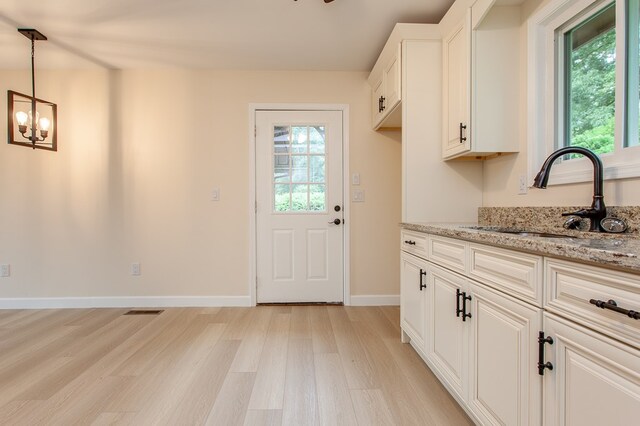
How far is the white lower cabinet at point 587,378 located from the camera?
738mm

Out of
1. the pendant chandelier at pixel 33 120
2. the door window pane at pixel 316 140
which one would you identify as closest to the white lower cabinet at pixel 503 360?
the door window pane at pixel 316 140

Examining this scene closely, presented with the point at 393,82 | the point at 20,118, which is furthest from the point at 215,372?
the point at 20,118

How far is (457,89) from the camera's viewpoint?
2062mm

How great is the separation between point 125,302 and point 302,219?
6.46ft

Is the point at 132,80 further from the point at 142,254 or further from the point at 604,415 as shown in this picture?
the point at 604,415

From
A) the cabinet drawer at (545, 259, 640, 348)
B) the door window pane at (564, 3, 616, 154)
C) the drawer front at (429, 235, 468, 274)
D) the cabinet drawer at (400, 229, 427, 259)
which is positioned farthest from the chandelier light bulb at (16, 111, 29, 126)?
the door window pane at (564, 3, 616, 154)

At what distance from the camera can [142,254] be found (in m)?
3.24

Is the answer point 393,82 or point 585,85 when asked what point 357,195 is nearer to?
point 393,82

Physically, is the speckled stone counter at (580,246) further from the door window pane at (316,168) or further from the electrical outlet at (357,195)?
the door window pane at (316,168)

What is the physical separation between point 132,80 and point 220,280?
7.23 ft

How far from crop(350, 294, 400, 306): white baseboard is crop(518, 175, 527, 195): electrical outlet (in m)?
1.71

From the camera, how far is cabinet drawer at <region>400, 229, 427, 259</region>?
1944 millimetres

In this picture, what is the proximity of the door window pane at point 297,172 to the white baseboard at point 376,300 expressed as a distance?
984mm

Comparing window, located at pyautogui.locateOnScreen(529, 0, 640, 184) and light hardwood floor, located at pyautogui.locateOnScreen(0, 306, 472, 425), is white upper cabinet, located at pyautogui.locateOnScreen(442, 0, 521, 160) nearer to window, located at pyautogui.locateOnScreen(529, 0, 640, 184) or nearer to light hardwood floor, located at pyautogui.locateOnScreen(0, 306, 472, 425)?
window, located at pyautogui.locateOnScreen(529, 0, 640, 184)
